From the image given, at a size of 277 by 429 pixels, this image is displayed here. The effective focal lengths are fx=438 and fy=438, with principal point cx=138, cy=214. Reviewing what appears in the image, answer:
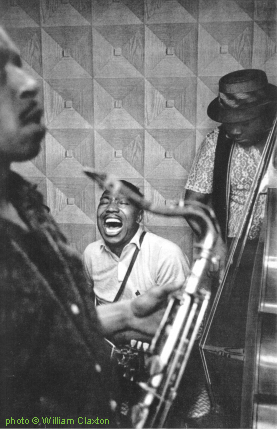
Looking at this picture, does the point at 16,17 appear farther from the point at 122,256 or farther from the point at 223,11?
the point at 122,256

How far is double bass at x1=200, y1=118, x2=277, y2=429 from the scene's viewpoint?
126 centimetres

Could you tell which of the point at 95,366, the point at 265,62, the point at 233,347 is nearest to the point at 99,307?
the point at 95,366

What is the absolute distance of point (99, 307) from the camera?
1.26m

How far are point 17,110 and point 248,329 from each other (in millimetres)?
908

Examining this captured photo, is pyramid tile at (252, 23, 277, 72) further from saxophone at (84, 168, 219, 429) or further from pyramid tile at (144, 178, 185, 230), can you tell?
saxophone at (84, 168, 219, 429)

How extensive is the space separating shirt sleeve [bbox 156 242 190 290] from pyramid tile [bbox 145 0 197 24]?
65 centimetres

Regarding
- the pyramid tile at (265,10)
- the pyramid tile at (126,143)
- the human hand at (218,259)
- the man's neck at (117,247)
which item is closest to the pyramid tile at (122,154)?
the pyramid tile at (126,143)

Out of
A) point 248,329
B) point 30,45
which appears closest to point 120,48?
point 30,45

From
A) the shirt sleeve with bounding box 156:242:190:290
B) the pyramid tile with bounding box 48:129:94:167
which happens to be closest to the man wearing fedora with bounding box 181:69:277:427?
the shirt sleeve with bounding box 156:242:190:290

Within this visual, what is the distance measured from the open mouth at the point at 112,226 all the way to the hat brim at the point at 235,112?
42 cm

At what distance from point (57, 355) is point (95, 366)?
0.11m

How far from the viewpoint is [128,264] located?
130 centimetres

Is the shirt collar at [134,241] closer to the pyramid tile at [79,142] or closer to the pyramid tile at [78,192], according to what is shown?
the pyramid tile at [78,192]

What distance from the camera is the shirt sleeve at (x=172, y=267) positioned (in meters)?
1.21
